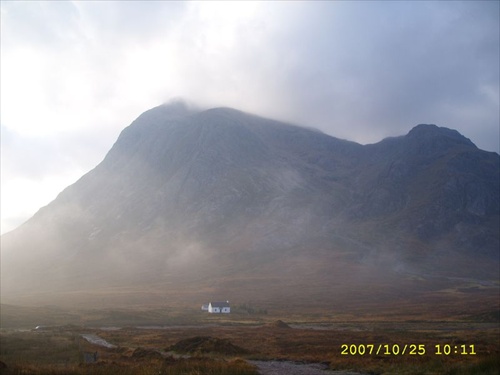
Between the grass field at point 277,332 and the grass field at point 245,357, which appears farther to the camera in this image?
the grass field at point 277,332

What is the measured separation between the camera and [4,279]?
197 metres

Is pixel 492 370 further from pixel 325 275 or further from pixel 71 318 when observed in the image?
pixel 325 275

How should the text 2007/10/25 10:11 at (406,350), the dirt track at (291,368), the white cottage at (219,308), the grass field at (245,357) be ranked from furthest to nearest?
1. the white cottage at (219,308)
2. the text 2007/10/25 10:11 at (406,350)
3. the dirt track at (291,368)
4. the grass field at (245,357)

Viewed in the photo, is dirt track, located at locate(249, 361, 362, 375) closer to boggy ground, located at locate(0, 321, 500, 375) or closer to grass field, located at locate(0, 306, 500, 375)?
boggy ground, located at locate(0, 321, 500, 375)

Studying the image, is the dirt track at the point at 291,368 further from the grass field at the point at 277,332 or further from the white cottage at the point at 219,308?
the white cottage at the point at 219,308

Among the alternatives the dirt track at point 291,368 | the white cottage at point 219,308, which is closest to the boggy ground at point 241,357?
the dirt track at point 291,368

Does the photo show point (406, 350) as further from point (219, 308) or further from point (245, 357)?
point (219, 308)

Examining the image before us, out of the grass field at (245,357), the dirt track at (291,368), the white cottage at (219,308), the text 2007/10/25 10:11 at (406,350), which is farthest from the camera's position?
the white cottage at (219,308)

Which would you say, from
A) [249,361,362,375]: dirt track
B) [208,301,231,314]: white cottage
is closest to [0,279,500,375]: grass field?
[249,361,362,375]: dirt track

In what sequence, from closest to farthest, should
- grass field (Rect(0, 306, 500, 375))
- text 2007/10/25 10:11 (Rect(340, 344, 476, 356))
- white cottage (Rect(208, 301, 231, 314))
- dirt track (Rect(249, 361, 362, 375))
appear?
grass field (Rect(0, 306, 500, 375))
dirt track (Rect(249, 361, 362, 375))
text 2007/10/25 10:11 (Rect(340, 344, 476, 356))
white cottage (Rect(208, 301, 231, 314))

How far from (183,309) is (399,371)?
90090 millimetres

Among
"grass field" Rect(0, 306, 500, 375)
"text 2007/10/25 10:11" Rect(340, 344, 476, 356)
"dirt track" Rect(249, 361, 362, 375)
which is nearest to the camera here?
"grass field" Rect(0, 306, 500, 375)

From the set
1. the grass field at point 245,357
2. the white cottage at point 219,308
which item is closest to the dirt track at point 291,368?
the grass field at point 245,357

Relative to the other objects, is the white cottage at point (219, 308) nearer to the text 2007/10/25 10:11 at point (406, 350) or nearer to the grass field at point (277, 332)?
the grass field at point (277, 332)
